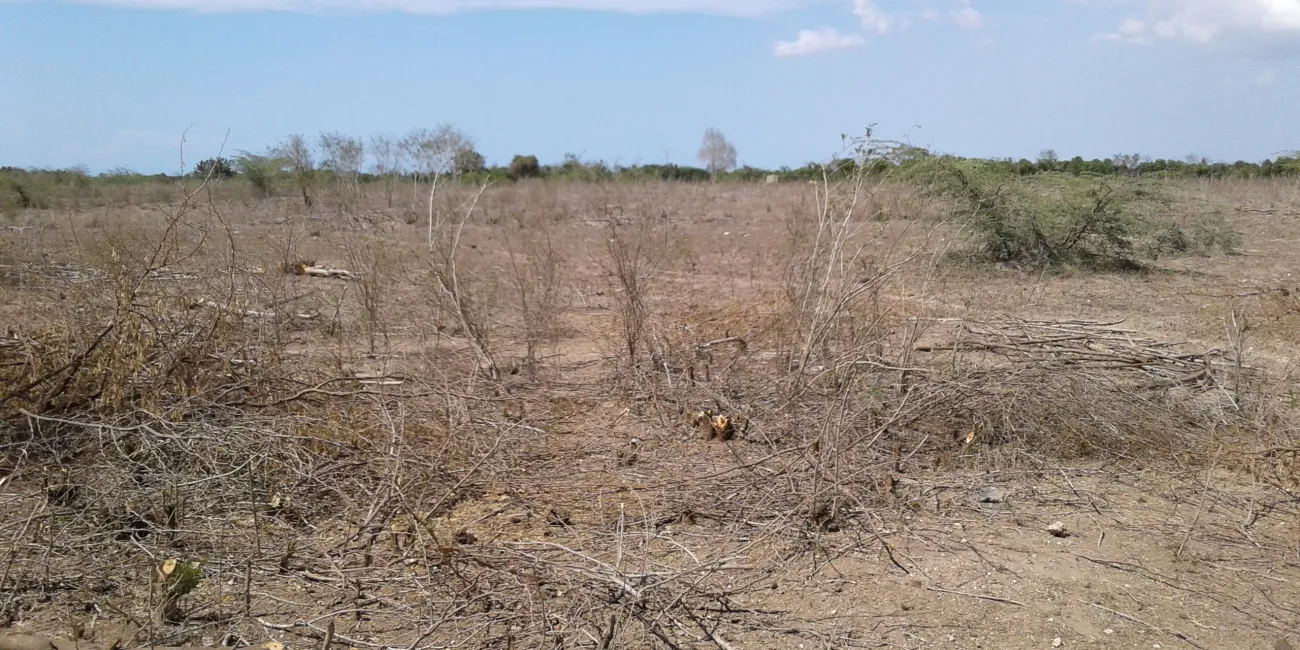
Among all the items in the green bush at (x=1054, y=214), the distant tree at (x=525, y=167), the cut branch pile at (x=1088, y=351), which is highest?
the distant tree at (x=525, y=167)

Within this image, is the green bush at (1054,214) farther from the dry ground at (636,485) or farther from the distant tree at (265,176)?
the distant tree at (265,176)

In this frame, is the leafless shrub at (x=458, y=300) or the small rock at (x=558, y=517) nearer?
the small rock at (x=558, y=517)

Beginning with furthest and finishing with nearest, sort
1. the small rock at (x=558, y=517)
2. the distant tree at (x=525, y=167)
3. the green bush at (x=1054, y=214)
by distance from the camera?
the distant tree at (x=525, y=167), the green bush at (x=1054, y=214), the small rock at (x=558, y=517)

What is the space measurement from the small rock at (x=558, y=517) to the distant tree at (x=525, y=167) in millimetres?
25479

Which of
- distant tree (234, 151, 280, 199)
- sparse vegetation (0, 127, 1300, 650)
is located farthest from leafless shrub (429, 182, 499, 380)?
distant tree (234, 151, 280, 199)

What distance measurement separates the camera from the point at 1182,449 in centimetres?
492

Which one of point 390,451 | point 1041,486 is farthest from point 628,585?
point 1041,486

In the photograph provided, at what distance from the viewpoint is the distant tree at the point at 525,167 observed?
29.4m

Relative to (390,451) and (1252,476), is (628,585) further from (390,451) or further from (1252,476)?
(1252,476)

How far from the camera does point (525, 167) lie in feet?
98.9

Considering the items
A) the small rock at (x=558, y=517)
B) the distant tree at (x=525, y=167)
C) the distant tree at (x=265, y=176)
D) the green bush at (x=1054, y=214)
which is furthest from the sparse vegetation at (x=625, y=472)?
the distant tree at (x=525, y=167)

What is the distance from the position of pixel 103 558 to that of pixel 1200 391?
600 centimetres

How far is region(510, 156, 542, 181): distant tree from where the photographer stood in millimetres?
29375

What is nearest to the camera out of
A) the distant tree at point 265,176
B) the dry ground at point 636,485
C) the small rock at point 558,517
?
the dry ground at point 636,485
